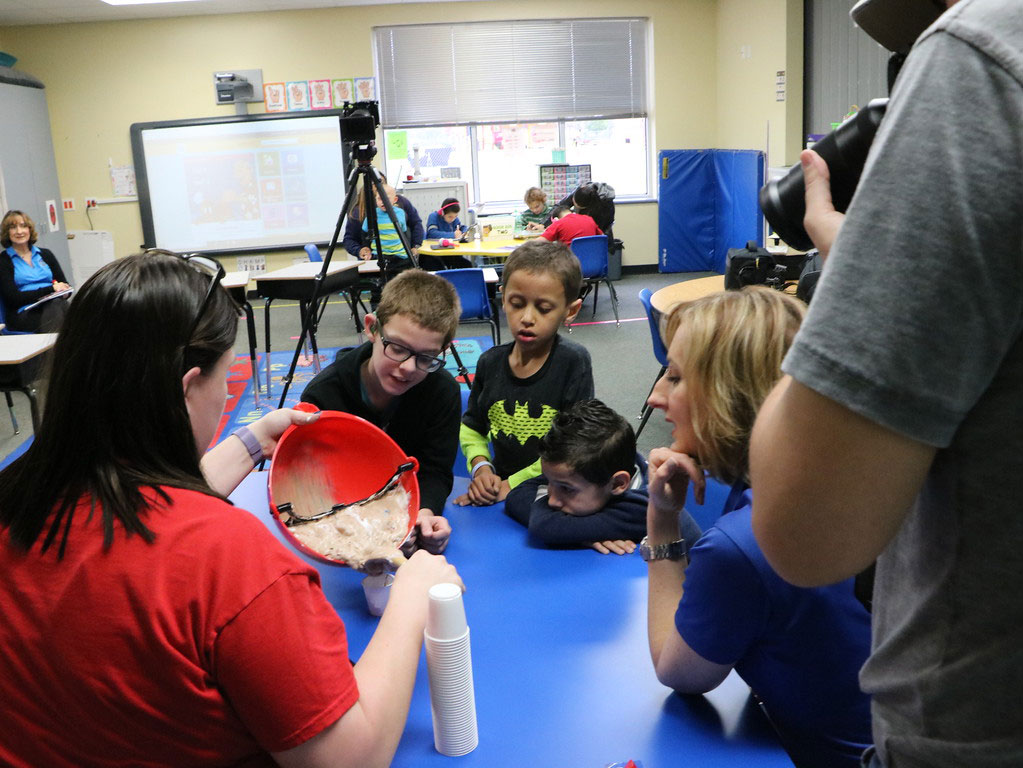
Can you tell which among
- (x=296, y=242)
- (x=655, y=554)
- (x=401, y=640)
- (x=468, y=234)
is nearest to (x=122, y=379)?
(x=401, y=640)

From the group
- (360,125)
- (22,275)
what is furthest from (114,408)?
(22,275)

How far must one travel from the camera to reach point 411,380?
181 centimetres

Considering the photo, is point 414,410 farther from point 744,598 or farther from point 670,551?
point 744,598

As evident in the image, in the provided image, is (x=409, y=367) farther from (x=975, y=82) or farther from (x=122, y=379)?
(x=975, y=82)

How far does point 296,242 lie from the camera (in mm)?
9305

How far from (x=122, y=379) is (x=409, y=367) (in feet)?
3.13

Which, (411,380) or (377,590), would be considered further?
(411,380)

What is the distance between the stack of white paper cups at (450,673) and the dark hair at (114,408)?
0.28 m

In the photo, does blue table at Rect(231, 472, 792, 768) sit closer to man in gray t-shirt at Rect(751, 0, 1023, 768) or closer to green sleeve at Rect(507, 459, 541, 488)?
green sleeve at Rect(507, 459, 541, 488)

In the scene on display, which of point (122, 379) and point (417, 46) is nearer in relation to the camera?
point (122, 379)

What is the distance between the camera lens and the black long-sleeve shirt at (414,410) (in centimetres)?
187

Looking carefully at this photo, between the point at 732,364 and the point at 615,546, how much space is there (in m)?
0.60

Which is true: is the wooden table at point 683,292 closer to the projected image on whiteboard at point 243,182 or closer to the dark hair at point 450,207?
the dark hair at point 450,207

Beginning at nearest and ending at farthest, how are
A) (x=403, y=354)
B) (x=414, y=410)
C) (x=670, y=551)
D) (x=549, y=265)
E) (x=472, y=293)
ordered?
1. (x=670, y=551)
2. (x=403, y=354)
3. (x=414, y=410)
4. (x=549, y=265)
5. (x=472, y=293)
